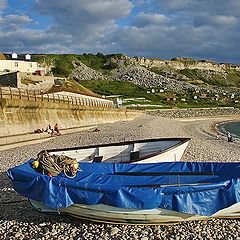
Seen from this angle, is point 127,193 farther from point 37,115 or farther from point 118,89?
point 118,89

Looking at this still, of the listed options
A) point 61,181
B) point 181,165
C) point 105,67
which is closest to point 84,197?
point 61,181

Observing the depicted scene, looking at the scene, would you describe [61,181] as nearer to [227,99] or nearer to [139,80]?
[227,99]

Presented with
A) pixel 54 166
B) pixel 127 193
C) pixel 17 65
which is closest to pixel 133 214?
pixel 127 193

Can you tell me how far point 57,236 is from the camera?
9250 mm

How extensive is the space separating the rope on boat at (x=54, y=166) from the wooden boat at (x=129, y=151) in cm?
296

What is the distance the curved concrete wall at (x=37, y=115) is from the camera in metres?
27.2

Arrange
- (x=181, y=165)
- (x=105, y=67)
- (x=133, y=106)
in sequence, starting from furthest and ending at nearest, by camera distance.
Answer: (x=105, y=67), (x=133, y=106), (x=181, y=165)

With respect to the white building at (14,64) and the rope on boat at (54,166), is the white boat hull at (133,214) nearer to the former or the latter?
the rope on boat at (54,166)

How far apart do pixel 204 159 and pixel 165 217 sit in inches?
470

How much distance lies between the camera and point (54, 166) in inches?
448

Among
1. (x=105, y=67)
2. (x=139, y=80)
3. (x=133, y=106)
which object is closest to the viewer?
(x=133, y=106)

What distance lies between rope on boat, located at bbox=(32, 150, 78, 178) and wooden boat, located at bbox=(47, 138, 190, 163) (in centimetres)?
296

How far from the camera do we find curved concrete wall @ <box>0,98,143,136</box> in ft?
89.1

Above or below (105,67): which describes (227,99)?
below
